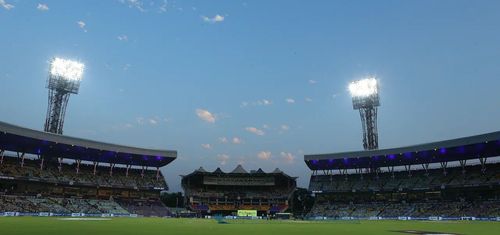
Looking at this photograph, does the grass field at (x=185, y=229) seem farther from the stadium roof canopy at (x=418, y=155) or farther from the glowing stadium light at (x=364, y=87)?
the glowing stadium light at (x=364, y=87)

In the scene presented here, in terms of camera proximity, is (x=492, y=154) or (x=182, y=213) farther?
(x=182, y=213)

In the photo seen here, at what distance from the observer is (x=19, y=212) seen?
6831 centimetres

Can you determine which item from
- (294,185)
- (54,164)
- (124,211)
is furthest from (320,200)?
(54,164)

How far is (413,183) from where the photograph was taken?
93375 mm

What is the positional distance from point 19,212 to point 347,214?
2596 inches

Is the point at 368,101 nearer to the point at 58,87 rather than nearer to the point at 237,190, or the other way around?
the point at 237,190

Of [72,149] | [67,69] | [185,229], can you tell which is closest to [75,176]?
[72,149]

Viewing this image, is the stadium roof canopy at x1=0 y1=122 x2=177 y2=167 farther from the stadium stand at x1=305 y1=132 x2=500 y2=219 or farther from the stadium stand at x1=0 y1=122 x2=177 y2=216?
the stadium stand at x1=305 y1=132 x2=500 y2=219

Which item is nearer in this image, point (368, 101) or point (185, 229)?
point (185, 229)

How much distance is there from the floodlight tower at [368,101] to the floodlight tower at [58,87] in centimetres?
6280

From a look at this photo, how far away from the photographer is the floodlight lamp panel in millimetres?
83250

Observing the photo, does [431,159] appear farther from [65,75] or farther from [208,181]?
[65,75]

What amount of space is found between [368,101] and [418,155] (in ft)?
54.1

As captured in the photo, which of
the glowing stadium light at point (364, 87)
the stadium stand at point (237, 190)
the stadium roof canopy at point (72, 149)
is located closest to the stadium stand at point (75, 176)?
the stadium roof canopy at point (72, 149)
